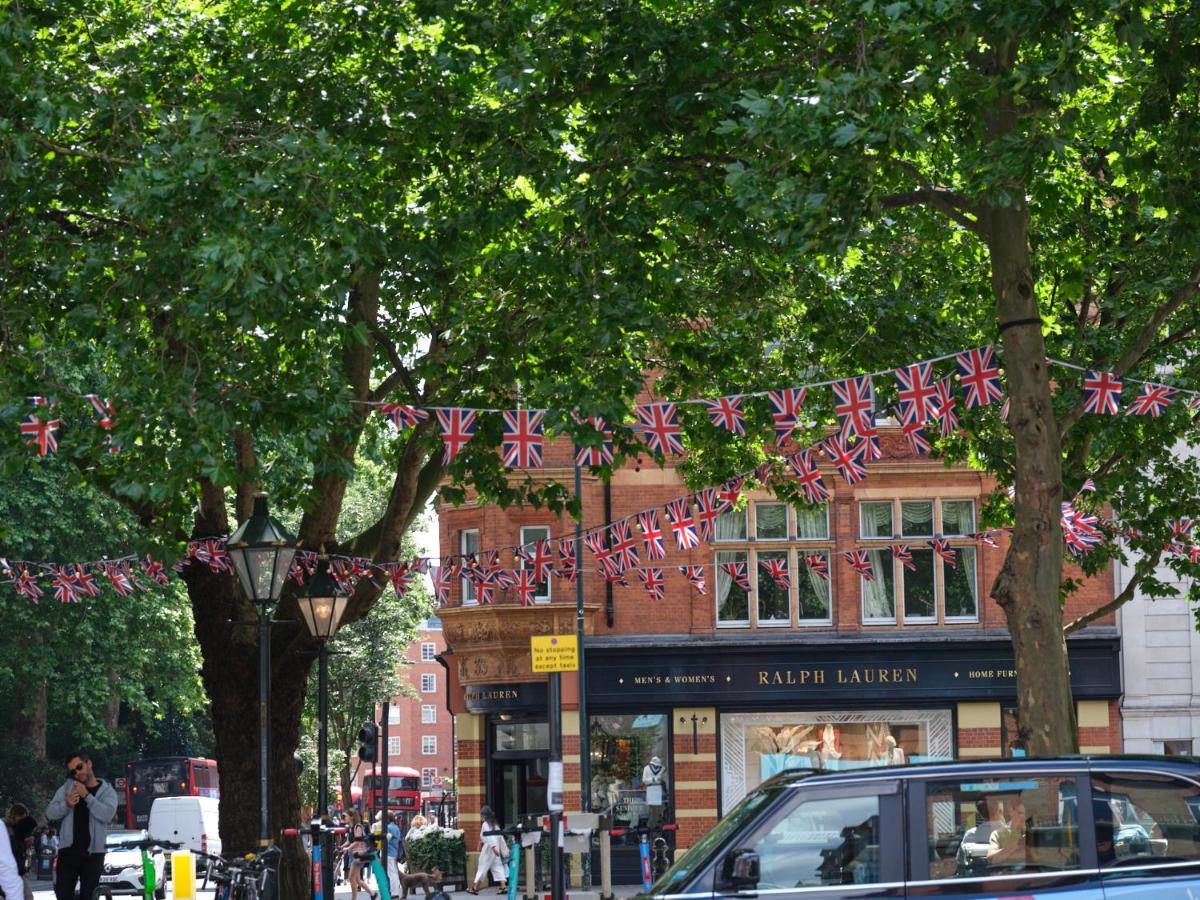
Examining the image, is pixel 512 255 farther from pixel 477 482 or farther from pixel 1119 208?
pixel 1119 208

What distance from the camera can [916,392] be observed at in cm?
1642

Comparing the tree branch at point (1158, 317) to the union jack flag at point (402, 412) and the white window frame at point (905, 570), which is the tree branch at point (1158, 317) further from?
the white window frame at point (905, 570)

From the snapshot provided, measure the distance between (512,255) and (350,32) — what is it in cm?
278

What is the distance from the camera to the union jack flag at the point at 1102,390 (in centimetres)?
1619

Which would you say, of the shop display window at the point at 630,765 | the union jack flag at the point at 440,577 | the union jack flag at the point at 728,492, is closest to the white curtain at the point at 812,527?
the shop display window at the point at 630,765

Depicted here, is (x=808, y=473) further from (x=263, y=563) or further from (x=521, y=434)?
(x=263, y=563)

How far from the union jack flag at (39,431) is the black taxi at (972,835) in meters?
7.01

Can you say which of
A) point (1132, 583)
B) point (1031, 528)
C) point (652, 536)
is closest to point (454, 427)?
point (1031, 528)

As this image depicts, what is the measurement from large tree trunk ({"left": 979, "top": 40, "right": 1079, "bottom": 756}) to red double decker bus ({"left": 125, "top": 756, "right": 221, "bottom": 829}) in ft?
137

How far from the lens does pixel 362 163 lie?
15.8 metres

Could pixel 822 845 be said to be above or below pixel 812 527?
below

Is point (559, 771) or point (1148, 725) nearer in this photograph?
point (559, 771)

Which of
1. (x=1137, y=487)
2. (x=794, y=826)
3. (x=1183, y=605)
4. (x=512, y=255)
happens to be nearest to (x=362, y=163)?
(x=512, y=255)

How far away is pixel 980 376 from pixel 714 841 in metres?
7.45
